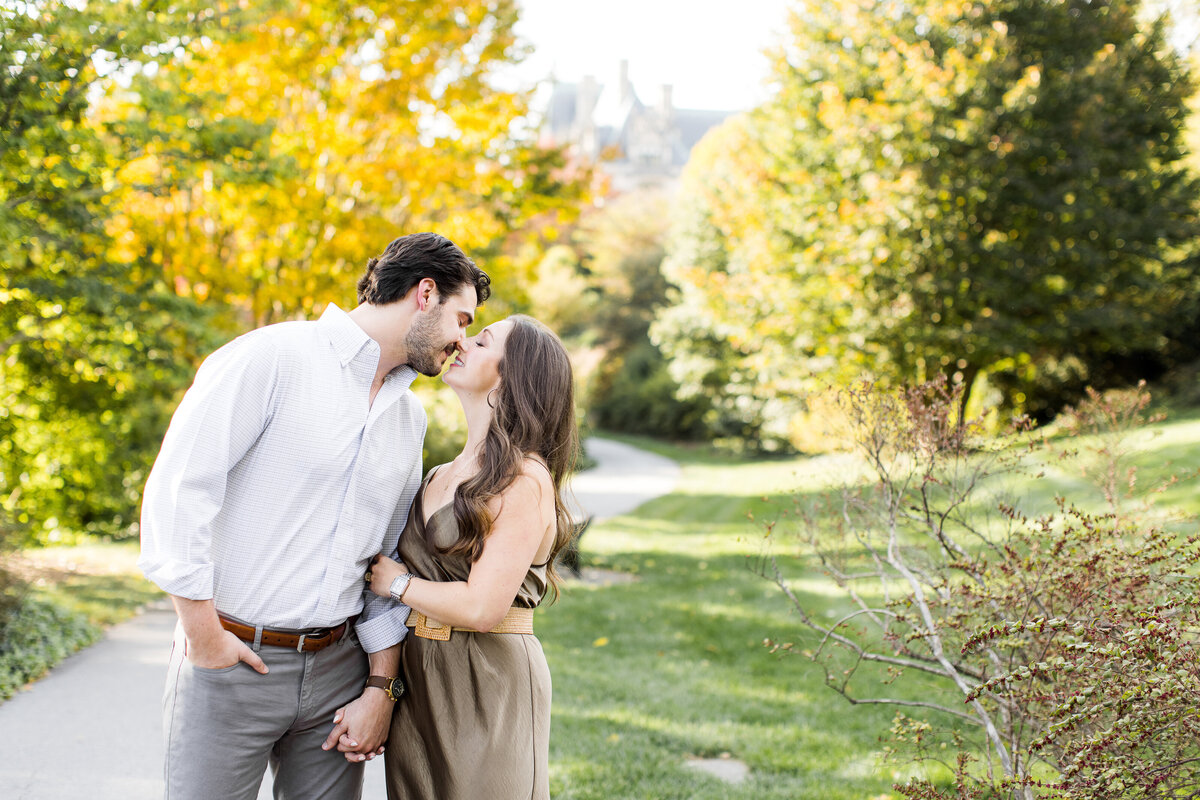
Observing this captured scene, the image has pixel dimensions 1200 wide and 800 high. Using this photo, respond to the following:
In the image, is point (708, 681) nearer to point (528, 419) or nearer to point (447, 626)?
point (447, 626)

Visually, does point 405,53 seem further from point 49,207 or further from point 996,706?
point 996,706

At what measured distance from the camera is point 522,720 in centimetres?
238

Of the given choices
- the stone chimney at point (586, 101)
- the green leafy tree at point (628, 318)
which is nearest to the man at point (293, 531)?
the green leafy tree at point (628, 318)

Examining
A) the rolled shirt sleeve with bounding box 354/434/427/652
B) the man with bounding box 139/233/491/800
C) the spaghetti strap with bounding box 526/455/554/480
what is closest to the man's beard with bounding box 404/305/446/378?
the man with bounding box 139/233/491/800

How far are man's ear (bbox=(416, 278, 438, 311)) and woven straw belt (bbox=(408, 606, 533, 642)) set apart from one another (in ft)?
2.75

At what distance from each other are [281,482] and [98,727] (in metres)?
3.30

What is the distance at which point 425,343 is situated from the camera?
7.79ft

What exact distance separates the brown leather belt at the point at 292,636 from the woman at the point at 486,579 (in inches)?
6.5

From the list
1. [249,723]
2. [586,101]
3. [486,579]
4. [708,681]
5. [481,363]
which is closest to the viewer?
[249,723]

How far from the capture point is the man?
78.2 inches

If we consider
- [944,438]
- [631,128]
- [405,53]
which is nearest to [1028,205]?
[405,53]

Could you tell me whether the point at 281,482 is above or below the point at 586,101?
below

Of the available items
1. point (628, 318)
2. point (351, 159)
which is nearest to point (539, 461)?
point (351, 159)

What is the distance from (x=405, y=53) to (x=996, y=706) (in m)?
7.33
